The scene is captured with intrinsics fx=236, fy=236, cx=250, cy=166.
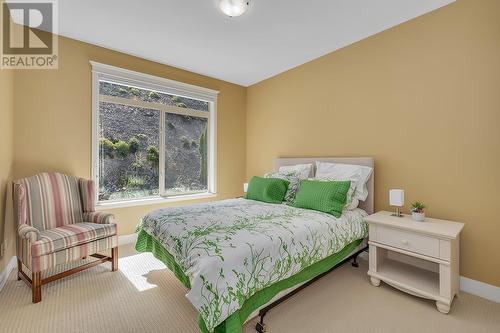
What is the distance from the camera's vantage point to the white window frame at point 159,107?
3143mm

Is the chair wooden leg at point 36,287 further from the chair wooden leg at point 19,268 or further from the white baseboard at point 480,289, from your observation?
the white baseboard at point 480,289

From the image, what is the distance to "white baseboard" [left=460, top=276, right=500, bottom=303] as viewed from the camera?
207 cm

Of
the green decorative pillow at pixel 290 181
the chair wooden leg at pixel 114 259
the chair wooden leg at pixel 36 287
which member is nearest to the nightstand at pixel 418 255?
the green decorative pillow at pixel 290 181

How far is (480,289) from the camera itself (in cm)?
214

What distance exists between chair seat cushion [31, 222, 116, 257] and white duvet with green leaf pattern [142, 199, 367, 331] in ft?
1.47

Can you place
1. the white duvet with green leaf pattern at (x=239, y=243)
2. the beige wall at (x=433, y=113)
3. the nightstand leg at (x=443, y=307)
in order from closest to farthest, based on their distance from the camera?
the white duvet with green leaf pattern at (x=239, y=243) → the nightstand leg at (x=443, y=307) → the beige wall at (x=433, y=113)

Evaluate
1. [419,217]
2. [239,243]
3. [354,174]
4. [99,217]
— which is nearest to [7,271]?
[99,217]

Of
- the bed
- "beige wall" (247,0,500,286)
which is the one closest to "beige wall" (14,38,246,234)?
the bed

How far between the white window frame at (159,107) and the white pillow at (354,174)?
213 cm

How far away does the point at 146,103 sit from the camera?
3.62 metres

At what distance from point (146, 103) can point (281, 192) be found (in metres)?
2.45

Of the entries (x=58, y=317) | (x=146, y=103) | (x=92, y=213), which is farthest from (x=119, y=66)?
(x=58, y=317)

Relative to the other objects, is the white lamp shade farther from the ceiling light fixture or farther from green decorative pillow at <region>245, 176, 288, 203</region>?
the ceiling light fixture

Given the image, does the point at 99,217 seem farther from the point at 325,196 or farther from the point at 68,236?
the point at 325,196
